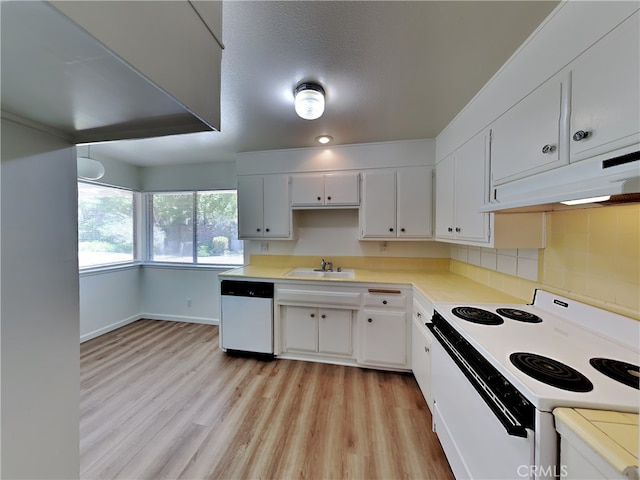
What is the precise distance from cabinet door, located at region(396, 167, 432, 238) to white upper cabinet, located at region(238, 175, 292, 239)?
1265 millimetres

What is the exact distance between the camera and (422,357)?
1.90m

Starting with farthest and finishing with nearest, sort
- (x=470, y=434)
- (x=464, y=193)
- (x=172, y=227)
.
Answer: (x=172, y=227) < (x=464, y=193) < (x=470, y=434)

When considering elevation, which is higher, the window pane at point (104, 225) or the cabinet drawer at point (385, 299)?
the window pane at point (104, 225)

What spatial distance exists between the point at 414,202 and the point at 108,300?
4.13 m

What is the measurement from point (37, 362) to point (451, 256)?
309 centimetres

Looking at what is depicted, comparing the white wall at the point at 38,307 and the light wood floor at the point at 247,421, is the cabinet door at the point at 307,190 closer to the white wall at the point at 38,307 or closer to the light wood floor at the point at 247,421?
the light wood floor at the point at 247,421

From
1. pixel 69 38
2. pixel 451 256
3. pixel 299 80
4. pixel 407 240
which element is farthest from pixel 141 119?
pixel 451 256

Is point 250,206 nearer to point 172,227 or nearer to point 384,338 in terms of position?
point 172,227

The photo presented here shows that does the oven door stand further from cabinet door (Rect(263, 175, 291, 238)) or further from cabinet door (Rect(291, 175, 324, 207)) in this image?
cabinet door (Rect(263, 175, 291, 238))

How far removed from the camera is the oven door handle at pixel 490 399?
770mm

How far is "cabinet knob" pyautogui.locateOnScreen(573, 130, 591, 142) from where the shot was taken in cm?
92

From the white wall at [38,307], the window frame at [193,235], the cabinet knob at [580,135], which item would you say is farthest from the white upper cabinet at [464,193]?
the window frame at [193,235]

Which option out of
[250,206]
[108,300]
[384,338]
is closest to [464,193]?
[384,338]

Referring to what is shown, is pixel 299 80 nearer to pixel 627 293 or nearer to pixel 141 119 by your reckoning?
pixel 141 119
